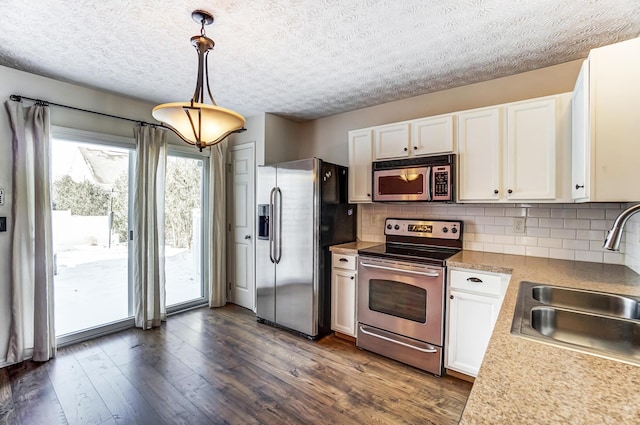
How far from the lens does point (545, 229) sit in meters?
2.47

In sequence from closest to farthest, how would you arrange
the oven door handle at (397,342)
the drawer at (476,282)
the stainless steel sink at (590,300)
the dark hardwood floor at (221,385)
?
Result: the stainless steel sink at (590,300) → the dark hardwood floor at (221,385) → the drawer at (476,282) → the oven door handle at (397,342)

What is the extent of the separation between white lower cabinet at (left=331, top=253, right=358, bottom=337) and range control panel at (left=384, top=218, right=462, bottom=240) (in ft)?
1.93

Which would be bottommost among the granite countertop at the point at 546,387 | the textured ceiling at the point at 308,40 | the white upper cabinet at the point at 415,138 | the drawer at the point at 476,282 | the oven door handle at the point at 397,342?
the oven door handle at the point at 397,342

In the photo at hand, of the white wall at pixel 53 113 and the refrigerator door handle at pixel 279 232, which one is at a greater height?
the white wall at pixel 53 113

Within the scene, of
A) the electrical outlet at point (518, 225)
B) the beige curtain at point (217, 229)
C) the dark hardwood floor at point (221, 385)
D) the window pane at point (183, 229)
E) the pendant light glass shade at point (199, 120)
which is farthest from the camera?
the beige curtain at point (217, 229)

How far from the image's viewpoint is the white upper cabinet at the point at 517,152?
7.07 feet

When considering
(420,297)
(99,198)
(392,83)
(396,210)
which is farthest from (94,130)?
(420,297)

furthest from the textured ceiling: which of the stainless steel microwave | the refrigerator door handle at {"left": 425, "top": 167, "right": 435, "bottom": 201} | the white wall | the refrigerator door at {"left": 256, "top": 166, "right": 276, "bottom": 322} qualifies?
the refrigerator door at {"left": 256, "top": 166, "right": 276, "bottom": 322}

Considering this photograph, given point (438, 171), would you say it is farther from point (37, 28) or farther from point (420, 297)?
point (37, 28)

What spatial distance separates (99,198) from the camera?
3.10 meters

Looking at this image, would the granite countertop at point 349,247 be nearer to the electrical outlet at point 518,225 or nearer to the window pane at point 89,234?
the electrical outlet at point 518,225

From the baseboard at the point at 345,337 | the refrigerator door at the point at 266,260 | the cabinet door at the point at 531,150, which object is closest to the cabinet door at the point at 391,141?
the cabinet door at the point at 531,150

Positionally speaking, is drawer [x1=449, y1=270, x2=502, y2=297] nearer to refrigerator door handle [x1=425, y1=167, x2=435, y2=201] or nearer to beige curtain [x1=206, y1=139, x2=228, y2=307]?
refrigerator door handle [x1=425, y1=167, x2=435, y2=201]

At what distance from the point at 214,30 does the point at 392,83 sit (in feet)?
5.28
